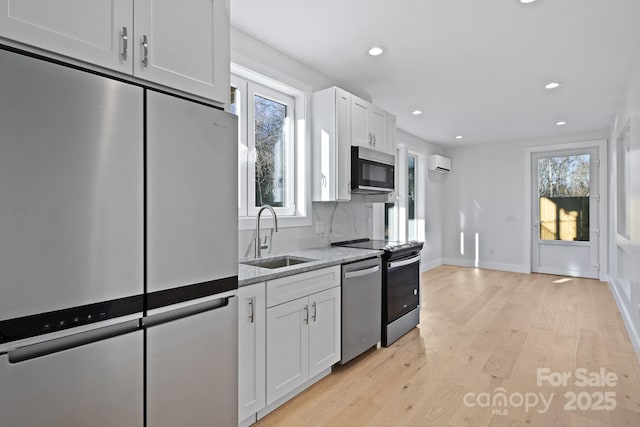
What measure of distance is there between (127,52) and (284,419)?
2017mm

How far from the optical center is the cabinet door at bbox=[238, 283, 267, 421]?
1.85 m

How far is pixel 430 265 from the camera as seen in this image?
6.77 meters

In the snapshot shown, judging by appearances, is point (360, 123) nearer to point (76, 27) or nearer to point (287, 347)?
point (287, 347)

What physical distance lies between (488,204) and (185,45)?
6602 mm

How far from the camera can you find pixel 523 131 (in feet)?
19.2

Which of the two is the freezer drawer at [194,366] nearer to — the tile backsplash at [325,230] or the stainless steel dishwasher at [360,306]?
the tile backsplash at [325,230]

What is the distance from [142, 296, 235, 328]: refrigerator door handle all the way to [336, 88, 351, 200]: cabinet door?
1727 millimetres

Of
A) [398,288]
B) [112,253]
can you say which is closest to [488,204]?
[398,288]

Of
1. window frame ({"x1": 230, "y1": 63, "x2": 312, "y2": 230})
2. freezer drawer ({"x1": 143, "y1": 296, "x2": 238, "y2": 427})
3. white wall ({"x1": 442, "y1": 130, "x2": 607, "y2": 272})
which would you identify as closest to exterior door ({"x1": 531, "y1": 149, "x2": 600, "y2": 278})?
white wall ({"x1": 442, "y1": 130, "x2": 607, "y2": 272})

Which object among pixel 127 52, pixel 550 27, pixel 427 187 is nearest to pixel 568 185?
pixel 427 187

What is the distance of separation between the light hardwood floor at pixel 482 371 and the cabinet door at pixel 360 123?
1.91m

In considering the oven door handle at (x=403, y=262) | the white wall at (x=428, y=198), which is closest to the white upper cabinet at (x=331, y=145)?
the oven door handle at (x=403, y=262)

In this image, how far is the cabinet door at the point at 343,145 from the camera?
123 inches

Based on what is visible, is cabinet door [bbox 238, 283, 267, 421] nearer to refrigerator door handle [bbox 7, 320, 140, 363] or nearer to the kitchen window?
refrigerator door handle [bbox 7, 320, 140, 363]
